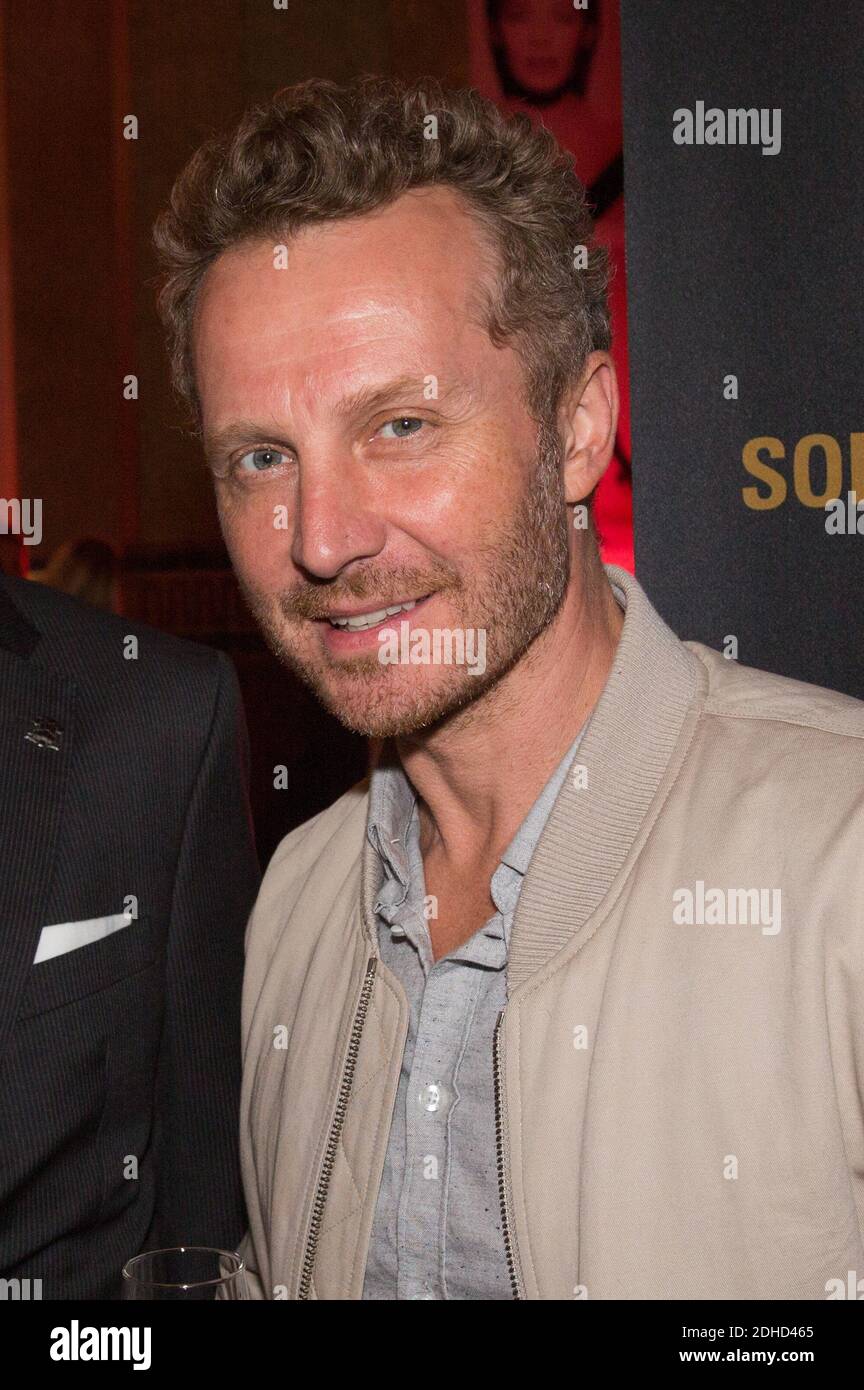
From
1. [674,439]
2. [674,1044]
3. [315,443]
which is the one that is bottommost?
[674,1044]

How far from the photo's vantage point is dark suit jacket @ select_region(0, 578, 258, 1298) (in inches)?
62.0

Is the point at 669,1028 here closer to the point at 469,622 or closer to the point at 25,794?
the point at 469,622

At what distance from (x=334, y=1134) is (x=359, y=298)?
92cm

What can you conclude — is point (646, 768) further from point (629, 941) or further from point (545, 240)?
point (545, 240)

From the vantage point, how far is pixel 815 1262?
1.19 metres

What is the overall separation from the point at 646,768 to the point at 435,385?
0.46 m

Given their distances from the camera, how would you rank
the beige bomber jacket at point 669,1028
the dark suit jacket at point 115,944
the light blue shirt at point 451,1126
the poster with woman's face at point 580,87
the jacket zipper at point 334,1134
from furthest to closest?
1. the poster with woman's face at point 580,87
2. the dark suit jacket at point 115,944
3. the jacket zipper at point 334,1134
4. the light blue shirt at point 451,1126
5. the beige bomber jacket at point 669,1028

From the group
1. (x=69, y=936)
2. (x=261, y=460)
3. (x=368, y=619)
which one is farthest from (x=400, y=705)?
(x=69, y=936)

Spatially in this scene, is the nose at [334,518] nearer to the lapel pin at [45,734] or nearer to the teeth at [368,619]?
the teeth at [368,619]

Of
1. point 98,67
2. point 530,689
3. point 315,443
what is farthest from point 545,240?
point 98,67

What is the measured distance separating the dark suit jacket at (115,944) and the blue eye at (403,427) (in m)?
0.55

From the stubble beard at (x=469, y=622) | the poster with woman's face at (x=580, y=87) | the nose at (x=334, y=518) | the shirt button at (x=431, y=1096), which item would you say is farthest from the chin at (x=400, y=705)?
the poster with woman's face at (x=580, y=87)

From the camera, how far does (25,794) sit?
5.28 feet

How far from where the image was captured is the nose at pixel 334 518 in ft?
4.49
